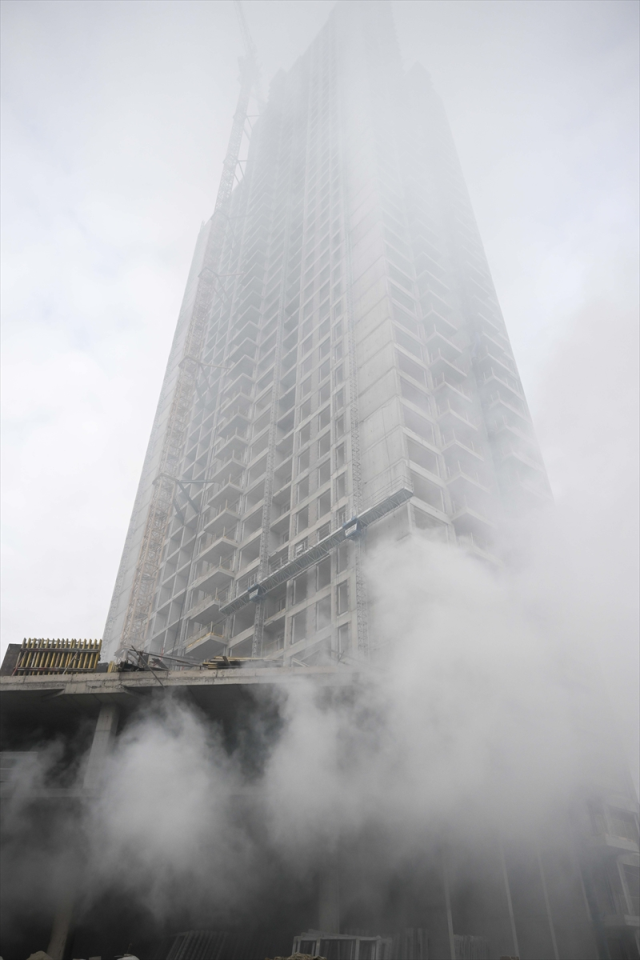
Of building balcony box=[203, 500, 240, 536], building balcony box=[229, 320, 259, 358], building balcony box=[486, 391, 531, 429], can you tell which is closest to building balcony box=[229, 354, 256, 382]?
building balcony box=[229, 320, 259, 358]

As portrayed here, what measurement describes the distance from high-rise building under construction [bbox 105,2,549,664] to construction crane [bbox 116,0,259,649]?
A: 13 cm

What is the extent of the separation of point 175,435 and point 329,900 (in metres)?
32.6

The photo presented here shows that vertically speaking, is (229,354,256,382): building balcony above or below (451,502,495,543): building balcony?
above

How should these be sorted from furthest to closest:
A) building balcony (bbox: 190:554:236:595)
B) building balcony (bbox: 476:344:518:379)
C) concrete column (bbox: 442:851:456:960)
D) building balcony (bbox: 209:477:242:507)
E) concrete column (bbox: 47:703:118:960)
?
building balcony (bbox: 209:477:242:507) < building balcony (bbox: 476:344:518:379) < building balcony (bbox: 190:554:236:595) < concrete column (bbox: 442:851:456:960) < concrete column (bbox: 47:703:118:960)

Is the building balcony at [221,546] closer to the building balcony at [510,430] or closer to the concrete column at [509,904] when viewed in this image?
the building balcony at [510,430]

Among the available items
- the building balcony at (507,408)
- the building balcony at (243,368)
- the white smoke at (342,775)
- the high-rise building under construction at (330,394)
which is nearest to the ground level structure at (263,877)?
the white smoke at (342,775)

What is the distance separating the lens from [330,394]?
3002 cm

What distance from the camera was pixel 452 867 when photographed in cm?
1527

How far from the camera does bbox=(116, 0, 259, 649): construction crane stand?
116 ft

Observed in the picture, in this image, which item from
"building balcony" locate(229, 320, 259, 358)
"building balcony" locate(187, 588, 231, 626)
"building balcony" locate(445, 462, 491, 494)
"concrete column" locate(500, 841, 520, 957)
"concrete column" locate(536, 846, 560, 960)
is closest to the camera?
"concrete column" locate(500, 841, 520, 957)

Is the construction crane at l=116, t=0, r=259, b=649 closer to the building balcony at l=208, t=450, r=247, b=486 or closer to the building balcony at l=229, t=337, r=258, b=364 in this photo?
the building balcony at l=208, t=450, r=247, b=486

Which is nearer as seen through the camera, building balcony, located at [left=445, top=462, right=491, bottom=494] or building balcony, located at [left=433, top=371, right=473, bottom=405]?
building balcony, located at [left=445, top=462, right=491, bottom=494]

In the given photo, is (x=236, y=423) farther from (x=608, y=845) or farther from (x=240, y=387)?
(x=608, y=845)

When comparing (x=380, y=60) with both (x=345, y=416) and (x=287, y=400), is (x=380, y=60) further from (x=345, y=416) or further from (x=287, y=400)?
(x=345, y=416)
